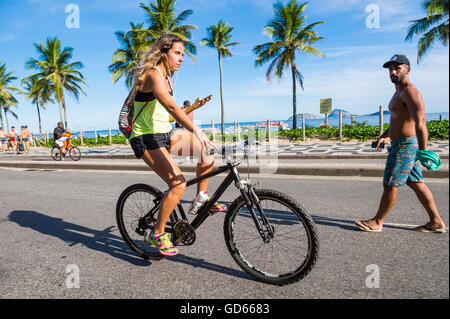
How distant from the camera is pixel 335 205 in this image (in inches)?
177

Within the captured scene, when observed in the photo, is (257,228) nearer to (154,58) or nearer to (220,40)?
(154,58)

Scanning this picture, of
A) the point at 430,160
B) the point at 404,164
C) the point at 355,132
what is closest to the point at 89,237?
the point at 404,164

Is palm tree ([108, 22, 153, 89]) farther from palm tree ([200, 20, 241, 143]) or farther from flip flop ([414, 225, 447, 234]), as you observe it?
flip flop ([414, 225, 447, 234])

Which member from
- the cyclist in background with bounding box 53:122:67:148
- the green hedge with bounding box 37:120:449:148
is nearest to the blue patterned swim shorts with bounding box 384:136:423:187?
the green hedge with bounding box 37:120:449:148

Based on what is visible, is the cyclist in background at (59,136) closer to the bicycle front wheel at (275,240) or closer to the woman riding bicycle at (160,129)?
the woman riding bicycle at (160,129)

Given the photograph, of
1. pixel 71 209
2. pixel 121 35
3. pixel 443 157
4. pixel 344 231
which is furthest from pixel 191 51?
pixel 344 231

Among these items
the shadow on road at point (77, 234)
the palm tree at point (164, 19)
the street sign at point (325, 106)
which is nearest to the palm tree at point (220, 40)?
the palm tree at point (164, 19)

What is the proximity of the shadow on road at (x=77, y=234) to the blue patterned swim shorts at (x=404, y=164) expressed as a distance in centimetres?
266

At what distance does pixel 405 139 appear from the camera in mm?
3037

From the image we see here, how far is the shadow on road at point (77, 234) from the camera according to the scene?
10.1 ft

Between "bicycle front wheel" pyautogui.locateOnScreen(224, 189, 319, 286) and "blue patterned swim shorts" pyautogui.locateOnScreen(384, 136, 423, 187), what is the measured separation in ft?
4.60

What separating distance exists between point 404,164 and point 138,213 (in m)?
2.81

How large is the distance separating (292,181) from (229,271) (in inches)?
171

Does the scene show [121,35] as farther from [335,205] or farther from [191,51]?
[335,205]
